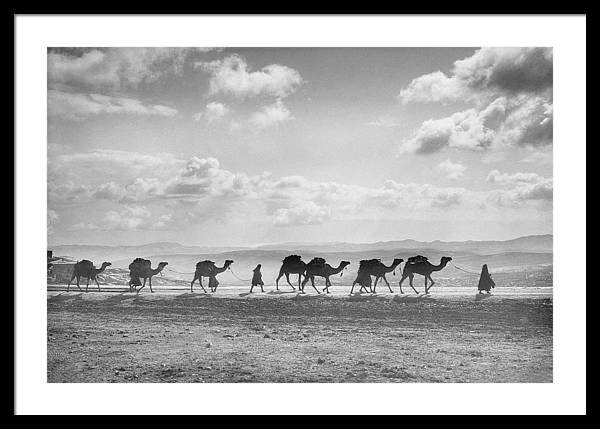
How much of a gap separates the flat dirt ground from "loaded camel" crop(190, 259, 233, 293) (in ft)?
0.59

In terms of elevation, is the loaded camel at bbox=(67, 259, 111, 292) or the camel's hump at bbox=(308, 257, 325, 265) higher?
the camel's hump at bbox=(308, 257, 325, 265)

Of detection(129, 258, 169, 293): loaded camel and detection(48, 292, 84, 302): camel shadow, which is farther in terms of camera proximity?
detection(129, 258, 169, 293): loaded camel

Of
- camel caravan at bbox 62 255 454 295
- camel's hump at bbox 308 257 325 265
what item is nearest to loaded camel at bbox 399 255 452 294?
camel caravan at bbox 62 255 454 295

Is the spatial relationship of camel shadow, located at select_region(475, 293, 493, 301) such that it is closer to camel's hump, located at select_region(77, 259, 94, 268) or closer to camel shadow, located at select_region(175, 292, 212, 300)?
camel shadow, located at select_region(175, 292, 212, 300)

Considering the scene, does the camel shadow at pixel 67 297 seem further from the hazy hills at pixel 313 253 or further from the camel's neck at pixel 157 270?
the camel's neck at pixel 157 270

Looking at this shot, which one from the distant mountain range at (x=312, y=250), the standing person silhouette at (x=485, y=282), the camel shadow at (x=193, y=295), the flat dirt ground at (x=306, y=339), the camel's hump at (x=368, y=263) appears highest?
the distant mountain range at (x=312, y=250)

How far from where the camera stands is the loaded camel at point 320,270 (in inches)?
253

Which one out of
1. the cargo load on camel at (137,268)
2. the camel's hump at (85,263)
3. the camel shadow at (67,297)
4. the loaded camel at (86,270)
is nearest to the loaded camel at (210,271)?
the cargo load on camel at (137,268)

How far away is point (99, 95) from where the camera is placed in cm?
628

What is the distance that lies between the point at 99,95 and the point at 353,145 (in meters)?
2.41

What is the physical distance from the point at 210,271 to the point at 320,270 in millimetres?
1060

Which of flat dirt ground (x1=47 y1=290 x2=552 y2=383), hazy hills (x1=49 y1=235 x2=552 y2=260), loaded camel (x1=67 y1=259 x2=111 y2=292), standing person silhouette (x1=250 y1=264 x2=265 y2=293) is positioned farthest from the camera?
standing person silhouette (x1=250 y1=264 x2=265 y2=293)

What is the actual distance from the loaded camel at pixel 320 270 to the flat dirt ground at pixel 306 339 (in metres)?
0.16

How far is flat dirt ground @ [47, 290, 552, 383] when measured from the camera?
6074 mm
